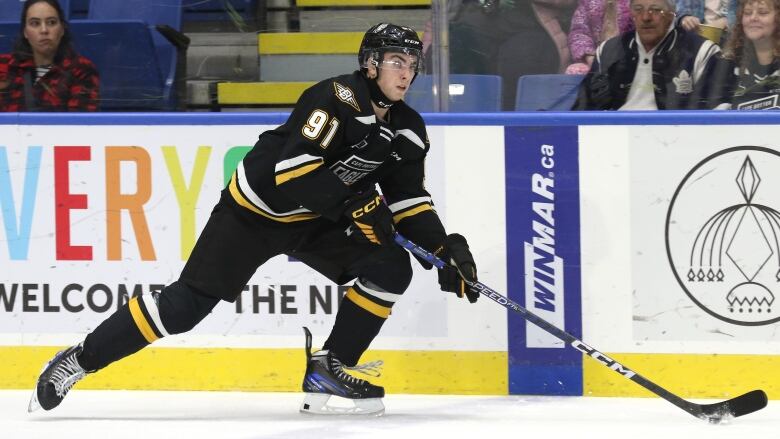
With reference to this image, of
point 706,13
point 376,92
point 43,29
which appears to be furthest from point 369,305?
point 43,29

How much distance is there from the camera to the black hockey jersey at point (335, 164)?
3098 mm

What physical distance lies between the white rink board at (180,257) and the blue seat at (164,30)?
203 millimetres

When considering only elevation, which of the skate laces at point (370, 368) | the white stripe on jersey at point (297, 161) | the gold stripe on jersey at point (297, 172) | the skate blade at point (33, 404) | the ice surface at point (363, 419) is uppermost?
the white stripe on jersey at point (297, 161)

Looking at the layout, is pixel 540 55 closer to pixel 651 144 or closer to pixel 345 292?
pixel 651 144

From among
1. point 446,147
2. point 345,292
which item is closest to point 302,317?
point 345,292

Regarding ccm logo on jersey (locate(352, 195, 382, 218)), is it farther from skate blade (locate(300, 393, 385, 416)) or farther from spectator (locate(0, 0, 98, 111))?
spectator (locate(0, 0, 98, 111))

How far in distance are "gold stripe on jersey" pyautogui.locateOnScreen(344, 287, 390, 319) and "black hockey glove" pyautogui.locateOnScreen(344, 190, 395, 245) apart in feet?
0.71

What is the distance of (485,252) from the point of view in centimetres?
361

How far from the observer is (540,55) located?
3.70 metres

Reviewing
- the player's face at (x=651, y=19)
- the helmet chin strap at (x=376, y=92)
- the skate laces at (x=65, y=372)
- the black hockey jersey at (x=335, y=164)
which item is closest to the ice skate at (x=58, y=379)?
the skate laces at (x=65, y=372)

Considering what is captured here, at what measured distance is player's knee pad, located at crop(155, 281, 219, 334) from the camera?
317 centimetres

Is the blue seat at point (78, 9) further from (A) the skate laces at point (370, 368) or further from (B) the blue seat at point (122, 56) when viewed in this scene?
(A) the skate laces at point (370, 368)

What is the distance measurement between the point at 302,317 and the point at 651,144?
110 centimetres

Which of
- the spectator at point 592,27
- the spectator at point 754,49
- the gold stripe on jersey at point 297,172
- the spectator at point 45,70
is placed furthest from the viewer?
the spectator at point 45,70
